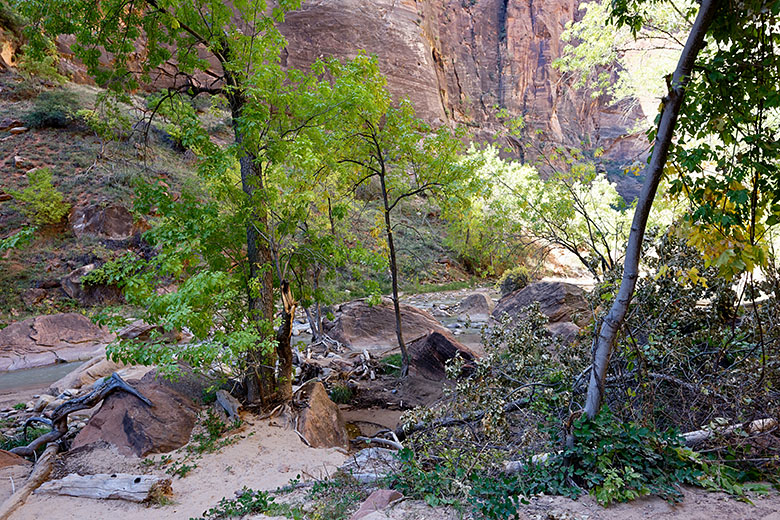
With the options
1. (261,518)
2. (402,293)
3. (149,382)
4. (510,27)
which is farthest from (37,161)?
(510,27)

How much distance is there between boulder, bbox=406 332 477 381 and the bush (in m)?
25.9

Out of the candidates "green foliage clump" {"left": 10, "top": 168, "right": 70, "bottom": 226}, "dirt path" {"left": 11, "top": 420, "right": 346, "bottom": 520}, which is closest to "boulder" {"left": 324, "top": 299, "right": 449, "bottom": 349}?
"dirt path" {"left": 11, "top": 420, "right": 346, "bottom": 520}

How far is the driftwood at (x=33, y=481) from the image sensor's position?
14.1 ft

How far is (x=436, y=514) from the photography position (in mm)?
3025

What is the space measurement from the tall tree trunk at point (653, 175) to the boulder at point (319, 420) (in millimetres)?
4469

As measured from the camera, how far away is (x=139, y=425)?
19.1 ft

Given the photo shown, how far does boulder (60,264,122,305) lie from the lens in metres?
16.9

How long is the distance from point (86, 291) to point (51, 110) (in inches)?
579

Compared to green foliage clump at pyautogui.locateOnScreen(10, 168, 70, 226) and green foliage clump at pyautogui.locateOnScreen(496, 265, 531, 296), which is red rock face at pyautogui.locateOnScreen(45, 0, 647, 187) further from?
green foliage clump at pyautogui.locateOnScreen(10, 168, 70, 226)

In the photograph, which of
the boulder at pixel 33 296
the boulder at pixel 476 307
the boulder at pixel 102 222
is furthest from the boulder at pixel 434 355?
the boulder at pixel 102 222

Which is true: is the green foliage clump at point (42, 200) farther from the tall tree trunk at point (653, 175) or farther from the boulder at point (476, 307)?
the tall tree trunk at point (653, 175)

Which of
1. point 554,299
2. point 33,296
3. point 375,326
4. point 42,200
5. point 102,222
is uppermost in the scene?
point 42,200

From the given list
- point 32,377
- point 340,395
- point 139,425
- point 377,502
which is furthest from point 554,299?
point 32,377

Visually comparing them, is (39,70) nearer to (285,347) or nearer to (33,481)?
(285,347)
